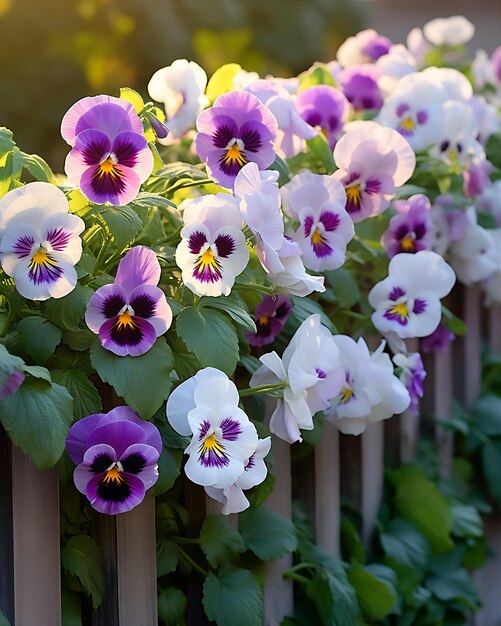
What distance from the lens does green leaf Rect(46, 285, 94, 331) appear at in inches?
45.6

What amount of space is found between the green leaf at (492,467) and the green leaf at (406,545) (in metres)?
0.41

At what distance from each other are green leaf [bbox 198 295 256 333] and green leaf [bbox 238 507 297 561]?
400 mm

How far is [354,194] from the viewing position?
5.11 ft

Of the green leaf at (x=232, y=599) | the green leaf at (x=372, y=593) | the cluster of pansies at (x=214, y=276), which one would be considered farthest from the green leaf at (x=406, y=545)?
the green leaf at (x=232, y=599)

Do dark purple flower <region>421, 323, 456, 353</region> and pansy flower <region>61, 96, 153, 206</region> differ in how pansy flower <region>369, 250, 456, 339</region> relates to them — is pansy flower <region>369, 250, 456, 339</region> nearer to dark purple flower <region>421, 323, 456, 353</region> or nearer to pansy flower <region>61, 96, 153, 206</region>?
dark purple flower <region>421, 323, 456, 353</region>

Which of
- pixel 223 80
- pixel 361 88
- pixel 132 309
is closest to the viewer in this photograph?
pixel 132 309

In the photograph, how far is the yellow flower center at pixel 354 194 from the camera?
1556 mm

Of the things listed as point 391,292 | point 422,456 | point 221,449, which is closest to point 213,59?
point 422,456

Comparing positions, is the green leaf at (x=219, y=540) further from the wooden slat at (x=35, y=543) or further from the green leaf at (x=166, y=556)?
the wooden slat at (x=35, y=543)

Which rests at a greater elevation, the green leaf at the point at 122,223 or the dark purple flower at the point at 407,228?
the dark purple flower at the point at 407,228

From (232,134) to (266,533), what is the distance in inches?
22.6

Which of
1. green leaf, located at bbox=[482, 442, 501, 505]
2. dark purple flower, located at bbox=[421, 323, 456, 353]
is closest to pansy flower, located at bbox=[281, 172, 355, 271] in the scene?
dark purple flower, located at bbox=[421, 323, 456, 353]

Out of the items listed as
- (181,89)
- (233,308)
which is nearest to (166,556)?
(233,308)

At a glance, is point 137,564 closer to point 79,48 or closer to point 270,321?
point 270,321
